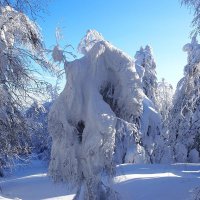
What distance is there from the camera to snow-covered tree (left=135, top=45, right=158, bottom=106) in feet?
122

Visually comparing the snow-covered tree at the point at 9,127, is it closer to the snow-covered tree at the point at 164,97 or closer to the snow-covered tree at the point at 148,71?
the snow-covered tree at the point at 164,97

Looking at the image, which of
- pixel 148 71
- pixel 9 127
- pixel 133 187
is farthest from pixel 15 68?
pixel 148 71

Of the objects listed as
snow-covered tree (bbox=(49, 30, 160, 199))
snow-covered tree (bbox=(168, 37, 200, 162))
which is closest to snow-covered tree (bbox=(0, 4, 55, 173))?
snow-covered tree (bbox=(168, 37, 200, 162))

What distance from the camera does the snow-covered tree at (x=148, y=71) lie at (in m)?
37.1

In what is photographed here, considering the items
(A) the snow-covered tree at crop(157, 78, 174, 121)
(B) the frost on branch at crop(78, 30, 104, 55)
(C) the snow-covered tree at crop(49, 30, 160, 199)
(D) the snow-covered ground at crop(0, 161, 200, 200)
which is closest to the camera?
(C) the snow-covered tree at crop(49, 30, 160, 199)

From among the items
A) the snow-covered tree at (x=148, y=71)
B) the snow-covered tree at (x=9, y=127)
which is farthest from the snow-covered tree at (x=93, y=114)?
the snow-covered tree at (x=148, y=71)

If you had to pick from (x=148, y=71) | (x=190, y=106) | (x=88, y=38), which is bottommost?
(x=190, y=106)

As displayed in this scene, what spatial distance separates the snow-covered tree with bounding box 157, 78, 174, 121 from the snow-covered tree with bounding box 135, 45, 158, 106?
3.06 feet

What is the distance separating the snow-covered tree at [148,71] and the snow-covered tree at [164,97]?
932 millimetres

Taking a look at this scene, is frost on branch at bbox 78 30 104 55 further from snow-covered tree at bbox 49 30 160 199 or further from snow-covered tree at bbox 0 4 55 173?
snow-covered tree at bbox 0 4 55 173

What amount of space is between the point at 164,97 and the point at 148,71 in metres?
3.30

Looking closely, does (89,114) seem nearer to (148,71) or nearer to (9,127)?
(9,127)

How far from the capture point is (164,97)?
128ft

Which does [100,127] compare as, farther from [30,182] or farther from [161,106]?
[161,106]
